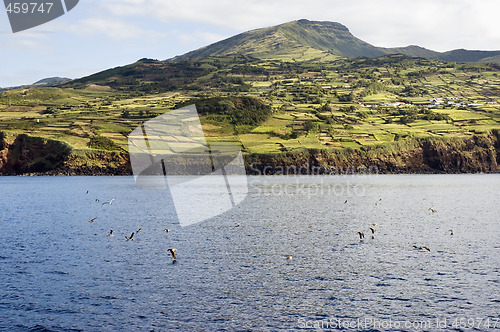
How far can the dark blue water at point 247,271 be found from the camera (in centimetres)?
2603

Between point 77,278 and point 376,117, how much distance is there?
18112 cm

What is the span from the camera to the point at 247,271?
1401 inches

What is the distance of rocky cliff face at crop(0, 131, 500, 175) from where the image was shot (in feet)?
499

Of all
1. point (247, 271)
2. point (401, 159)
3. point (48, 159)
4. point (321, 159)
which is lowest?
point (401, 159)

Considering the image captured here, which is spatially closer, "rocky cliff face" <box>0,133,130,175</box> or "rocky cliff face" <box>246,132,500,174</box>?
"rocky cliff face" <box>0,133,130,175</box>

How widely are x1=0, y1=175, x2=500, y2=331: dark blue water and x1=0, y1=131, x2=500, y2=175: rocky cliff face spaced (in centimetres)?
8530

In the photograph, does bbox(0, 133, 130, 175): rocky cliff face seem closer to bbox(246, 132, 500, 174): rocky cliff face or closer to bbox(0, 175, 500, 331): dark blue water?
bbox(246, 132, 500, 174): rocky cliff face

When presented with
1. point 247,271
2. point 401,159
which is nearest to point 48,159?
point 401,159

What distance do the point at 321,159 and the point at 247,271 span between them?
415 feet

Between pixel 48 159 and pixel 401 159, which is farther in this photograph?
pixel 401 159

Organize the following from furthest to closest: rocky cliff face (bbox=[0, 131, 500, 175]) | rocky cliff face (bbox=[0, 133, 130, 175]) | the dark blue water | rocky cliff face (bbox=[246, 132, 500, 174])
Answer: rocky cliff face (bbox=[246, 132, 500, 174])
rocky cliff face (bbox=[0, 131, 500, 175])
rocky cliff face (bbox=[0, 133, 130, 175])
the dark blue water

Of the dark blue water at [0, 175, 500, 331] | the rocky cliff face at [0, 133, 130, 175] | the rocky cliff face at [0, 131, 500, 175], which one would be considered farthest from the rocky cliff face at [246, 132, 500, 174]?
the dark blue water at [0, 175, 500, 331]

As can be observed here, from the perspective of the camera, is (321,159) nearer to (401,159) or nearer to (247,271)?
(401,159)

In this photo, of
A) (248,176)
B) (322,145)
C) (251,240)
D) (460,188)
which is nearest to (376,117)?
(322,145)
